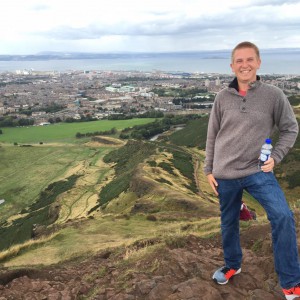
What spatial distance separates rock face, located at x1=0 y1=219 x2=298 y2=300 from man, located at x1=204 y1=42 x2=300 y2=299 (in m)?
0.86

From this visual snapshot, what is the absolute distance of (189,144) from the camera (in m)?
71.6

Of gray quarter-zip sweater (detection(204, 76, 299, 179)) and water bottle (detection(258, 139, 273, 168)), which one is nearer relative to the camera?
water bottle (detection(258, 139, 273, 168))

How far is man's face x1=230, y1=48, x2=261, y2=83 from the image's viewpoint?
4.63m

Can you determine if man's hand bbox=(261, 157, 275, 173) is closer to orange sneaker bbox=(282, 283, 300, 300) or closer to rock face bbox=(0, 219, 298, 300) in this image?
orange sneaker bbox=(282, 283, 300, 300)

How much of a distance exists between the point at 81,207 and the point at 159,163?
1402 centimetres

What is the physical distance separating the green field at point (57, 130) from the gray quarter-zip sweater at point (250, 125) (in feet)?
284

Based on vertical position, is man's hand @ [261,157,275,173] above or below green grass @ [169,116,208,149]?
above

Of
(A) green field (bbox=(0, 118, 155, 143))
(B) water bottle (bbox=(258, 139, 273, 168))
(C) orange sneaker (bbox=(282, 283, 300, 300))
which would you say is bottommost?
(A) green field (bbox=(0, 118, 155, 143))

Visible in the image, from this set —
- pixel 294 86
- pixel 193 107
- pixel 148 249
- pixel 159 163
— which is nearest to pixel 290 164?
pixel 159 163

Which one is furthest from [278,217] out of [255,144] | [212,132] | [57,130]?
[57,130]

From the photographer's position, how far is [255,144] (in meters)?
4.61

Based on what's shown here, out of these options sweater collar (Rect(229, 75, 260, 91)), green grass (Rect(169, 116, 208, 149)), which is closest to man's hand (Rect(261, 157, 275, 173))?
sweater collar (Rect(229, 75, 260, 91))

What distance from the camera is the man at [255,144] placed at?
4441 mm

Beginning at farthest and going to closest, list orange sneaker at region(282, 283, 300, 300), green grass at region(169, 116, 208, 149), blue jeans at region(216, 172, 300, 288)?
green grass at region(169, 116, 208, 149) → orange sneaker at region(282, 283, 300, 300) → blue jeans at region(216, 172, 300, 288)
